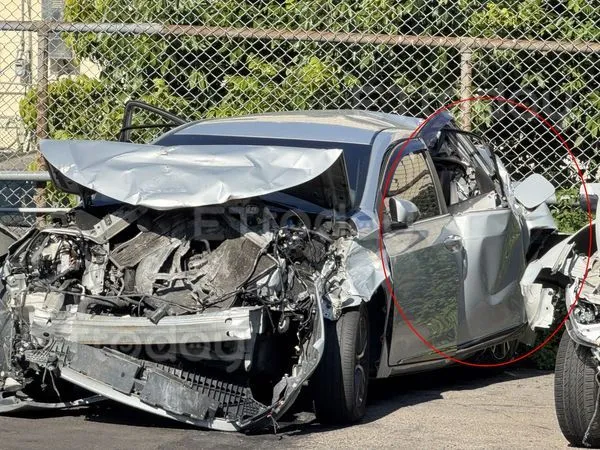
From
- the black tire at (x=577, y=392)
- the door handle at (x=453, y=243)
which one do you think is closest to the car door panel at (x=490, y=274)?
the door handle at (x=453, y=243)

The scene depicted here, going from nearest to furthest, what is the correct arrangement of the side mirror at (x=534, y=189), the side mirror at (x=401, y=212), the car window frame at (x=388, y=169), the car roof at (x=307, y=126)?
the side mirror at (x=401, y=212), the car window frame at (x=388, y=169), the car roof at (x=307, y=126), the side mirror at (x=534, y=189)

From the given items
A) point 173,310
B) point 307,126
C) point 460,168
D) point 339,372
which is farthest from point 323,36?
point 173,310

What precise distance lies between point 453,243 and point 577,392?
1.71 m

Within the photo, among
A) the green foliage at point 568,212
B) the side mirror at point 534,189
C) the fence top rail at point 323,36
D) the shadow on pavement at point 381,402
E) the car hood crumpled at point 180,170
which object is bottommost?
the shadow on pavement at point 381,402

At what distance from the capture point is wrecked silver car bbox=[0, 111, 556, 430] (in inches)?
268

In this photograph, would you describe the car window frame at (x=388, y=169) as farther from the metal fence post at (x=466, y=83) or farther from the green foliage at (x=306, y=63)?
the green foliage at (x=306, y=63)

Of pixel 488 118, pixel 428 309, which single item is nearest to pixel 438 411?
pixel 428 309

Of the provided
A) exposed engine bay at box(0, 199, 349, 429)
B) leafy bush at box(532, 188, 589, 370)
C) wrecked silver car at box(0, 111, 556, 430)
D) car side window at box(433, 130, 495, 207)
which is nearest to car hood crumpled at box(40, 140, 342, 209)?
wrecked silver car at box(0, 111, 556, 430)

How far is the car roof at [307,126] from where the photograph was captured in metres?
8.29

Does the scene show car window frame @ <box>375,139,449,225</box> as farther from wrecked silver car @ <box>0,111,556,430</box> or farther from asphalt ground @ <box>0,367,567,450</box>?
asphalt ground @ <box>0,367,567,450</box>

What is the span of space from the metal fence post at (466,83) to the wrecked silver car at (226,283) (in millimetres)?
2085

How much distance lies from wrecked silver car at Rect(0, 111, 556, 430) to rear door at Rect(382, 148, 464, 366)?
12mm

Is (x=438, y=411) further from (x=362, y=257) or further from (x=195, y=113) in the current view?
(x=195, y=113)

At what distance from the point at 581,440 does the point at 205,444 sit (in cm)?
197
